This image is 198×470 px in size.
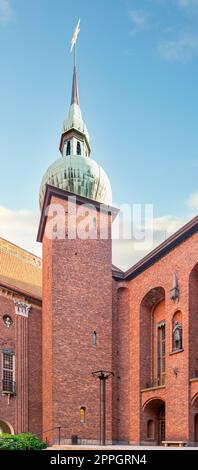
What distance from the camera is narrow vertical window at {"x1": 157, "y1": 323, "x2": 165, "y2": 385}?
26606 millimetres

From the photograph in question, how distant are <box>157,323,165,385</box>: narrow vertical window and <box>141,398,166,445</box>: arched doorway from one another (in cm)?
114

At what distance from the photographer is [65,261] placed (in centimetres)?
2731

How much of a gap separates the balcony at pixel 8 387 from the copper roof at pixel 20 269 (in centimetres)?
472

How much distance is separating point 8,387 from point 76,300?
5648 millimetres

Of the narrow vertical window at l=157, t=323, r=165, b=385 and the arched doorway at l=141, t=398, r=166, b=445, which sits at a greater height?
the narrow vertical window at l=157, t=323, r=165, b=385

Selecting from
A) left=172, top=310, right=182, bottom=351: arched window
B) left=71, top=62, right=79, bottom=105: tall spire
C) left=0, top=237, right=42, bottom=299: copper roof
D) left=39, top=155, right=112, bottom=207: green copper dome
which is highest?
left=71, top=62, right=79, bottom=105: tall spire

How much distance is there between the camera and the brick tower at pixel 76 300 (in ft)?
83.1

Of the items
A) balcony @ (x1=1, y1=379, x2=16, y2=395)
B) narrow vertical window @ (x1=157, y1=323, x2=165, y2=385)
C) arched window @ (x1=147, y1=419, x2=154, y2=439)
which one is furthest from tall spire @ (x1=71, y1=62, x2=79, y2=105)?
arched window @ (x1=147, y1=419, x2=154, y2=439)

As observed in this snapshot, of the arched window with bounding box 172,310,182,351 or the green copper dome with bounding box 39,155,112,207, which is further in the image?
the green copper dome with bounding box 39,155,112,207

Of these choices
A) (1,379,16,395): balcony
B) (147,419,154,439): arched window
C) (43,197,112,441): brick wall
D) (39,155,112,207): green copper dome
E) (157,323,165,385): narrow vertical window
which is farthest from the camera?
(39,155,112,207): green copper dome

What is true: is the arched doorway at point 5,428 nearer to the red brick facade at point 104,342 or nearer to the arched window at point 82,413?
the red brick facade at point 104,342

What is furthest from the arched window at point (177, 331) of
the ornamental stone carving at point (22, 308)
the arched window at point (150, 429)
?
the ornamental stone carving at point (22, 308)

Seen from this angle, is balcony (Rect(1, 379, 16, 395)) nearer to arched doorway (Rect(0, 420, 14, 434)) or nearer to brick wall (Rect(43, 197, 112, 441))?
arched doorway (Rect(0, 420, 14, 434))

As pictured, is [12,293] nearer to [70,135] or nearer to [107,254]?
[107,254]
